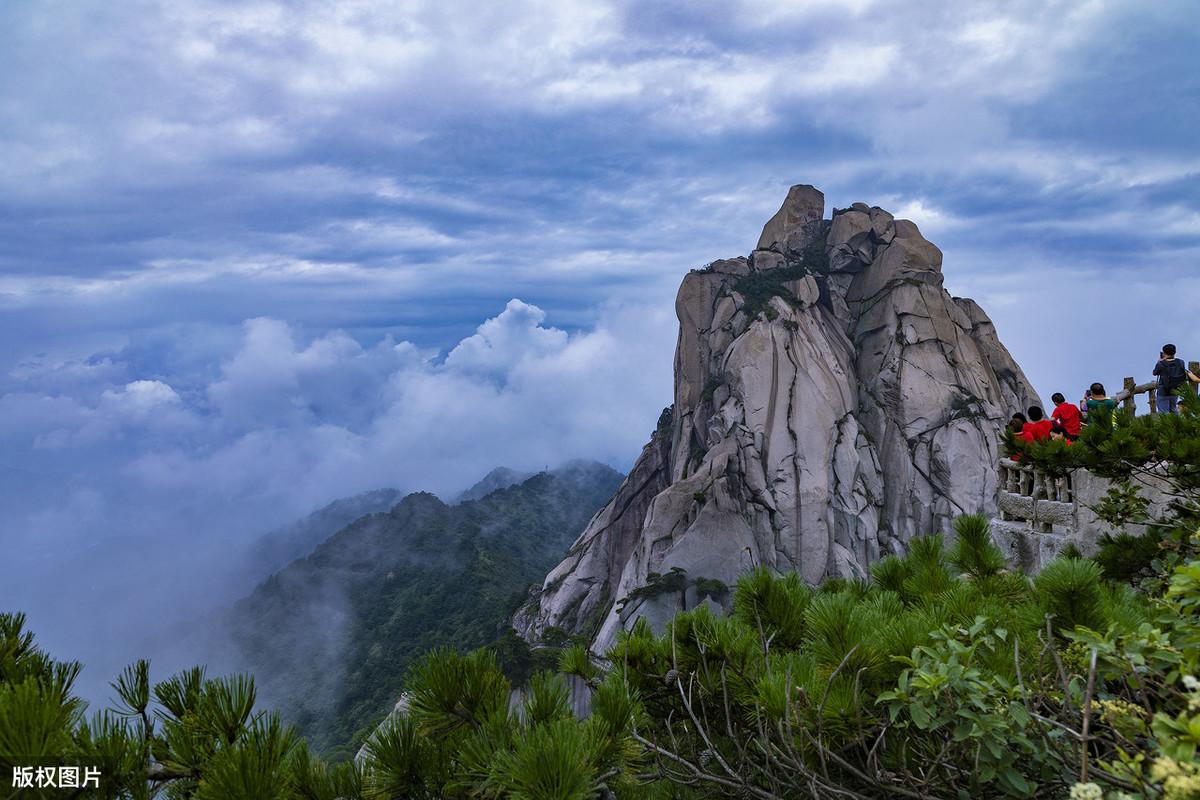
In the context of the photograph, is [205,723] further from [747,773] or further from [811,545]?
[811,545]

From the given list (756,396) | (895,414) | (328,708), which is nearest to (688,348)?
(756,396)

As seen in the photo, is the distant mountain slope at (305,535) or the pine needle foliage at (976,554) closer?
the pine needle foliage at (976,554)

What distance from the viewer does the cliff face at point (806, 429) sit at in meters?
44.2

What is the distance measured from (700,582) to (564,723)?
39320 millimetres

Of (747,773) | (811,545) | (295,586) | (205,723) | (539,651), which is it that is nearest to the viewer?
(205,723)

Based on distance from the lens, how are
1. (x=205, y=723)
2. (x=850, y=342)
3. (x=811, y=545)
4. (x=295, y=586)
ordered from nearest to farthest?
1. (x=205, y=723)
2. (x=811, y=545)
3. (x=850, y=342)
4. (x=295, y=586)

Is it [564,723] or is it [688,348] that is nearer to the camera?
[564,723]

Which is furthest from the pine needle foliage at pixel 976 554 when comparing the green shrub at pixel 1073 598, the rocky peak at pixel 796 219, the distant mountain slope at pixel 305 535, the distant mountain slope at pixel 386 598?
the distant mountain slope at pixel 305 535

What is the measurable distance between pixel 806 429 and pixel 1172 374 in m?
38.7

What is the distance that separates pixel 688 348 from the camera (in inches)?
2256

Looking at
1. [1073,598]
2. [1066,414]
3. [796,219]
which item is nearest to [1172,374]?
[1066,414]

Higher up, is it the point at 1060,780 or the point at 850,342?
the point at 850,342

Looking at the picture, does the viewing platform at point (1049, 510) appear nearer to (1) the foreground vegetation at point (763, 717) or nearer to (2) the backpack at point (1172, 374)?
(2) the backpack at point (1172, 374)

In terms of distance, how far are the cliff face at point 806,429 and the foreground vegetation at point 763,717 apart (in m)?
37.1
